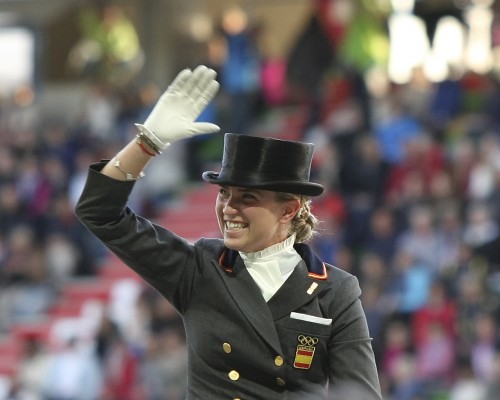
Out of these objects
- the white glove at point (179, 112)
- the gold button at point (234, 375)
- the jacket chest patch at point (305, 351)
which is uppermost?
the white glove at point (179, 112)

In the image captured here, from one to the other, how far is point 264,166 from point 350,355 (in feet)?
2.04

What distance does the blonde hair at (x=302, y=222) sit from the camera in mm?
4418

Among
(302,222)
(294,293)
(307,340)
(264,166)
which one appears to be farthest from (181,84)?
(307,340)

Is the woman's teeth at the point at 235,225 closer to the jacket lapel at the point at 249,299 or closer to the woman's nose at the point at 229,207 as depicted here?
the woman's nose at the point at 229,207

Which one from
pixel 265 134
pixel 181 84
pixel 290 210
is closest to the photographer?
pixel 181 84

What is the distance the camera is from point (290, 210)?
438 cm

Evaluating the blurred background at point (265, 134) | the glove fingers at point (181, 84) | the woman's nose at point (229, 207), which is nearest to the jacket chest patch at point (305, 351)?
the woman's nose at point (229, 207)

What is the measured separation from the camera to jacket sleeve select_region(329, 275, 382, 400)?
13.9 ft

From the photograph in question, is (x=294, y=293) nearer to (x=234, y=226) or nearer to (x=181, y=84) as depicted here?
(x=234, y=226)

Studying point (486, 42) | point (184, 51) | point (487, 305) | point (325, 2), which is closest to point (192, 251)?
point (487, 305)

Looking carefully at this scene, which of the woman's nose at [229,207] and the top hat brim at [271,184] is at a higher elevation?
the top hat brim at [271,184]

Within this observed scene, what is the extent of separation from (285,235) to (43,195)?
407 inches

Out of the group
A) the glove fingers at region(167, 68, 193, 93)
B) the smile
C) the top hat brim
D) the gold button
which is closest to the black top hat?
the top hat brim

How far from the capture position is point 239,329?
430cm
